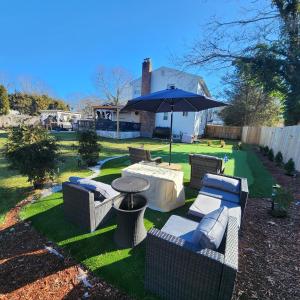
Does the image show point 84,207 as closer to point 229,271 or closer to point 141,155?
point 229,271

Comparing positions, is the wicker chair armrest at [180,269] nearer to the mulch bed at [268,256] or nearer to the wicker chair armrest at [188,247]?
the wicker chair armrest at [188,247]

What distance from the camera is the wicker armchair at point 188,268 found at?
174 cm

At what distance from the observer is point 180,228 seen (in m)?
2.76

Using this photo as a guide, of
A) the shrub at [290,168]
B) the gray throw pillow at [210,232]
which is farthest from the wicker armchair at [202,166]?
the shrub at [290,168]

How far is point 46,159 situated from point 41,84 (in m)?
46.4

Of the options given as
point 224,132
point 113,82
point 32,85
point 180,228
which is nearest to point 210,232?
point 180,228

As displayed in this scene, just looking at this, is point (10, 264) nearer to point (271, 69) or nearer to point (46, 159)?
point (46, 159)

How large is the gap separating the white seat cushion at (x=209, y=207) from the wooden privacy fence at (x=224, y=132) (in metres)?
22.0

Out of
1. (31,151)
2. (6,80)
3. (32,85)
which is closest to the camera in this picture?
(31,151)

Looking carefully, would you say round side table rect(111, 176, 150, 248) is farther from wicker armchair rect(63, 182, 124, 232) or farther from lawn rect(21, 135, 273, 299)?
wicker armchair rect(63, 182, 124, 232)

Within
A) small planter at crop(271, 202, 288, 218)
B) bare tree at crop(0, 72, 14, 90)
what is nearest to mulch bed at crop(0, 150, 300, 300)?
small planter at crop(271, 202, 288, 218)

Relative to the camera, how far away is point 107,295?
2281 millimetres

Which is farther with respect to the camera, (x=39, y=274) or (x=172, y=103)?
(x=172, y=103)

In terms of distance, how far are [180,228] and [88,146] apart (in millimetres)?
5825
